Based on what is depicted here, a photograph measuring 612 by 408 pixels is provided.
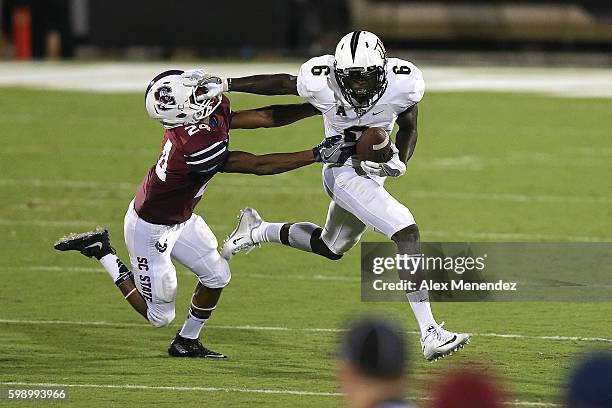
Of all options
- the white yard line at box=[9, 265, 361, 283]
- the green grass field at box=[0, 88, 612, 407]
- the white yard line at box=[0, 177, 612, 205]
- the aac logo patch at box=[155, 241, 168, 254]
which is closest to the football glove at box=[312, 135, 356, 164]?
the aac logo patch at box=[155, 241, 168, 254]

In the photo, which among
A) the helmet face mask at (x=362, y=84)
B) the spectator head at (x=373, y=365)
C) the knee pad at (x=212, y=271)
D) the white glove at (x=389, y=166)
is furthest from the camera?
the helmet face mask at (x=362, y=84)

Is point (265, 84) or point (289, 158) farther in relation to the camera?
point (265, 84)

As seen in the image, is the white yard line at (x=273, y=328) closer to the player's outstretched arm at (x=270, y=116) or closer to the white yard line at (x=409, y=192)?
the player's outstretched arm at (x=270, y=116)

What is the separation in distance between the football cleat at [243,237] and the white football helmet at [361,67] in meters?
1.15

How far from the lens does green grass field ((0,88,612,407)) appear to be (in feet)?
20.1

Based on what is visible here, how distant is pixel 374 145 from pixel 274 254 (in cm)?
335

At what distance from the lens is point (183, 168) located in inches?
244

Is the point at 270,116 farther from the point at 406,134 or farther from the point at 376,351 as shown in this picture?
the point at 376,351

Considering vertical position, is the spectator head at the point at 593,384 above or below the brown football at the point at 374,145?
above

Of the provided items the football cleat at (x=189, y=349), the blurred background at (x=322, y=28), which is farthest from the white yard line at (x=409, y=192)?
the blurred background at (x=322, y=28)

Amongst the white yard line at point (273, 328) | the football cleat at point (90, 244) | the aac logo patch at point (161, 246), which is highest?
the aac logo patch at point (161, 246)

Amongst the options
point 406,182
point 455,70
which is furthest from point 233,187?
point 455,70

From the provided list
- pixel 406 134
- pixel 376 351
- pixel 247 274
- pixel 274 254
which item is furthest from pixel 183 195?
pixel 376 351

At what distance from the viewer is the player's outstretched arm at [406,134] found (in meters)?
6.56
